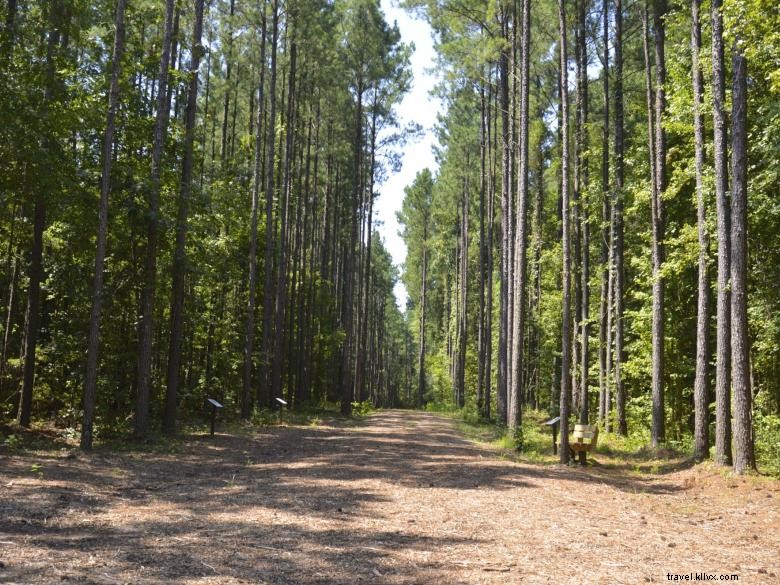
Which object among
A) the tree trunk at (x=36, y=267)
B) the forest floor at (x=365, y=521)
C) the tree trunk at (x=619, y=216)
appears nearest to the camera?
the forest floor at (x=365, y=521)

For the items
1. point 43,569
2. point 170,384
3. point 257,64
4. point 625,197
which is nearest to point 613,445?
point 625,197

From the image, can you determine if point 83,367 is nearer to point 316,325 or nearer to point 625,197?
point 625,197

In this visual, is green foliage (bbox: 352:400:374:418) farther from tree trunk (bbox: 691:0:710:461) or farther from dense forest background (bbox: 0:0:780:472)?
tree trunk (bbox: 691:0:710:461)

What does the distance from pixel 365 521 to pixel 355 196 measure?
18648 millimetres

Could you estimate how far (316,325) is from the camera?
3369 centimetres

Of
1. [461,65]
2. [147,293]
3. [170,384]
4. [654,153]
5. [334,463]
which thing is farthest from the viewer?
[461,65]

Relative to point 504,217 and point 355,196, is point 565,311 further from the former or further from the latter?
point 355,196

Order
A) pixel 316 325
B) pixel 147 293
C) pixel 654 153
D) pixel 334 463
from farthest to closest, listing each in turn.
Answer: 1. pixel 316 325
2. pixel 654 153
3. pixel 147 293
4. pixel 334 463

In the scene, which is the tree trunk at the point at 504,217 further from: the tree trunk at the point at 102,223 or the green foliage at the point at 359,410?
the tree trunk at the point at 102,223

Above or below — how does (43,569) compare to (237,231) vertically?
below

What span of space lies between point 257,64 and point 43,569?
72.1 ft

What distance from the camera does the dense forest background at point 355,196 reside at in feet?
37.4

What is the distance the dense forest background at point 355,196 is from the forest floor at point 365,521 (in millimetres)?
2038

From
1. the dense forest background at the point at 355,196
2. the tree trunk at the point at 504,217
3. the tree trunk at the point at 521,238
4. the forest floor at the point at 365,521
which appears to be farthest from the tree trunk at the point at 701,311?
the tree trunk at the point at 504,217
